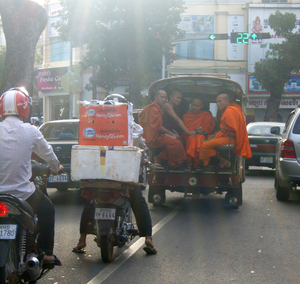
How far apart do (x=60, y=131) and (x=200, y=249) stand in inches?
208

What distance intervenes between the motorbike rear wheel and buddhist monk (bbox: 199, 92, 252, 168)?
190 inches

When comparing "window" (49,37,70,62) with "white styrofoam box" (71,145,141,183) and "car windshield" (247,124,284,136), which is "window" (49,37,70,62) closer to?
"car windshield" (247,124,284,136)

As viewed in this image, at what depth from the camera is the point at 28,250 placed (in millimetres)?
3705

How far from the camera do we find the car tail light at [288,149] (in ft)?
27.7

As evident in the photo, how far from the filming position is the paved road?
14.4ft

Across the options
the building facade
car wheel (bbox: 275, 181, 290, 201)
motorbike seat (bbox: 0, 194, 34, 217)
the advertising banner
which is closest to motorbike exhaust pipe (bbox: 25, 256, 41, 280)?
motorbike seat (bbox: 0, 194, 34, 217)

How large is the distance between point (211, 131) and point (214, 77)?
1.12m

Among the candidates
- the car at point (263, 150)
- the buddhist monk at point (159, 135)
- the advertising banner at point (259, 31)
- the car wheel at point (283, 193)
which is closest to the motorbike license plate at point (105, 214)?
the buddhist monk at point (159, 135)

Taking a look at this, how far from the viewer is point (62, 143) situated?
8789mm

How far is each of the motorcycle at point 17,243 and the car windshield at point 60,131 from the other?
573 centimetres

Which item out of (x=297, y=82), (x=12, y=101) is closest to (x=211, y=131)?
(x=12, y=101)

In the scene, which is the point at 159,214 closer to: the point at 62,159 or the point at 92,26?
the point at 62,159

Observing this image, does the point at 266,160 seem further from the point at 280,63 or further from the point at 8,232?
the point at 280,63

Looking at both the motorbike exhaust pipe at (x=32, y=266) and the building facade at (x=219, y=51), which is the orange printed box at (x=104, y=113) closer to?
the motorbike exhaust pipe at (x=32, y=266)
